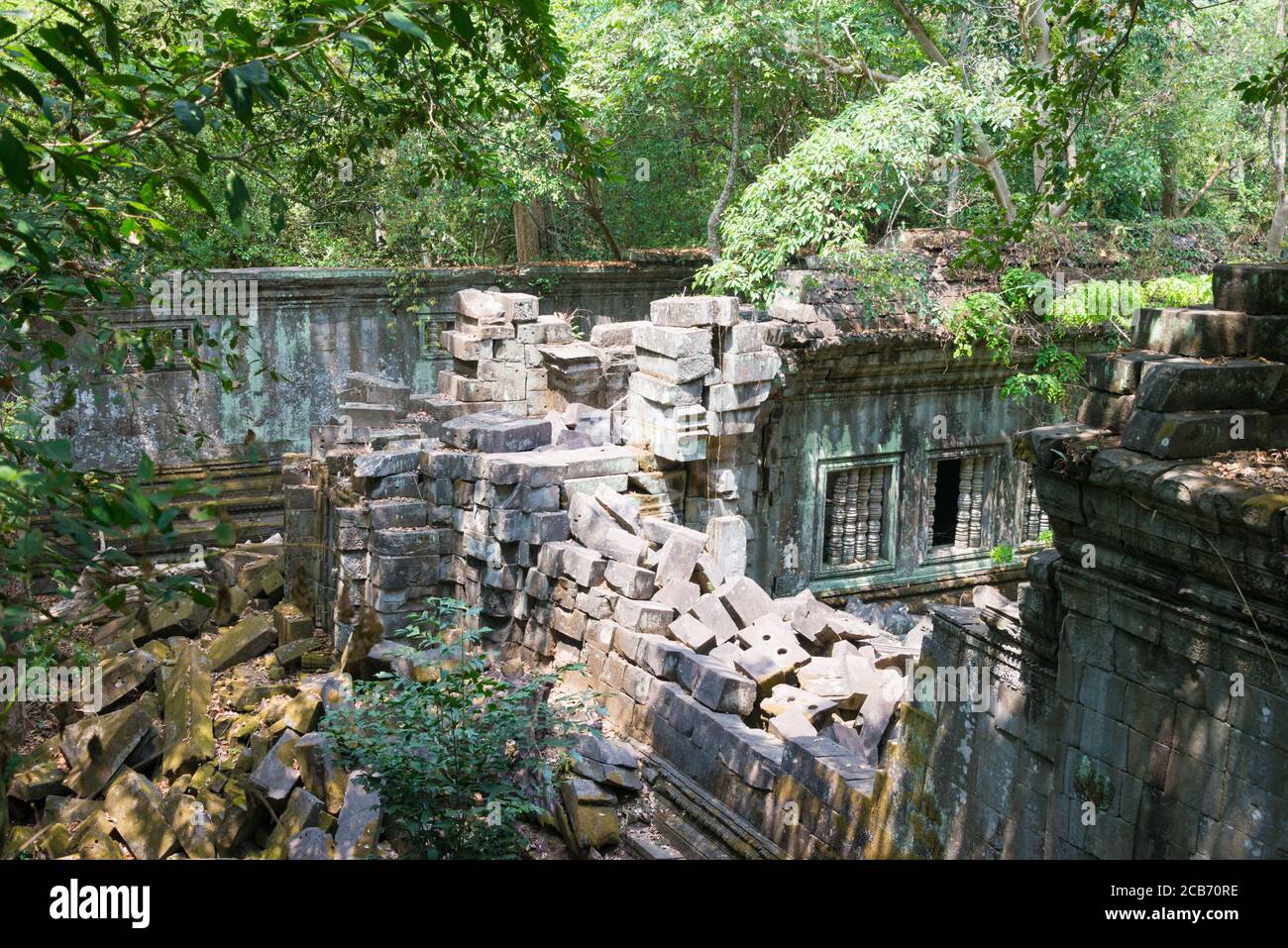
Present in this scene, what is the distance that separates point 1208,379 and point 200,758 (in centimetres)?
644

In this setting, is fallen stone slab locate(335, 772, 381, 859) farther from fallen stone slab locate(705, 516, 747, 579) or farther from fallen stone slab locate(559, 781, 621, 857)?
fallen stone slab locate(705, 516, 747, 579)

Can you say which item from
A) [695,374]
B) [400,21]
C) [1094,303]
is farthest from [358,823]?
[1094,303]

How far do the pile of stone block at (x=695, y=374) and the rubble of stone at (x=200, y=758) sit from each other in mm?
A: 3329

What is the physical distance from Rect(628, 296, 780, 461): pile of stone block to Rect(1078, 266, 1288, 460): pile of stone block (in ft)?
16.4

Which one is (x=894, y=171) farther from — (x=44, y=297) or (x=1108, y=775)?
(x=44, y=297)

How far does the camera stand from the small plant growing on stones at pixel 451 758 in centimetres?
597

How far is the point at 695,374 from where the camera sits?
10.3 meters

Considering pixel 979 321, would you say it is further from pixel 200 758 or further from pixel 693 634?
pixel 200 758

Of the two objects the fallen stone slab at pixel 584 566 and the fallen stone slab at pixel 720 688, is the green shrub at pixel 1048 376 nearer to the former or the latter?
the fallen stone slab at pixel 584 566

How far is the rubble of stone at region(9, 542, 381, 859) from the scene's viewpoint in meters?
6.88

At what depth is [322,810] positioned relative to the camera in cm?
675

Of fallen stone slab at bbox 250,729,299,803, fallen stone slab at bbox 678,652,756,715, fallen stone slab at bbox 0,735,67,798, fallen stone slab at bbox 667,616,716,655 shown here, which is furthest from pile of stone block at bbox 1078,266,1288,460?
fallen stone slab at bbox 0,735,67,798
